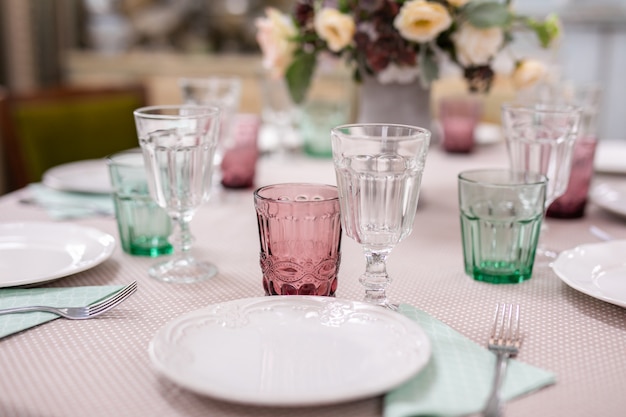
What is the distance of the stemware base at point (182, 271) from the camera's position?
885mm

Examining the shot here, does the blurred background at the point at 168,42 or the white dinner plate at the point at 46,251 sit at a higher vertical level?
the blurred background at the point at 168,42

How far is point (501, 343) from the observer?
2.24 ft

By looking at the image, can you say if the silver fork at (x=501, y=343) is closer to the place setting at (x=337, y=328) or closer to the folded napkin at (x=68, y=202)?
the place setting at (x=337, y=328)

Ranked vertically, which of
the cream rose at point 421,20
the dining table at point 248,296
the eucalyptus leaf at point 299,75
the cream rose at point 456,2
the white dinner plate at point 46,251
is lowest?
the dining table at point 248,296

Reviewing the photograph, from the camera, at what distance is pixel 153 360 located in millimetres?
592

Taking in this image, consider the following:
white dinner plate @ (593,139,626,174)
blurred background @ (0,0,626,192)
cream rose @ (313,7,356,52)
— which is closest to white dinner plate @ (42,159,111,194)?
cream rose @ (313,7,356,52)

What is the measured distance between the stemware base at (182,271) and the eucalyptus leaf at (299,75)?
1.68ft

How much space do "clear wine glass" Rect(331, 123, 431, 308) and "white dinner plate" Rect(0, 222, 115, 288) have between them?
35cm

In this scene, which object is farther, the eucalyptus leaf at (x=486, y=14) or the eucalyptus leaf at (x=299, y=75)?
the eucalyptus leaf at (x=299, y=75)

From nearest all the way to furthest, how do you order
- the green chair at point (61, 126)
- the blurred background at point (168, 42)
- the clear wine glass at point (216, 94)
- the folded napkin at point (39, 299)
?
the folded napkin at point (39, 299) → the clear wine glass at point (216, 94) → the green chair at point (61, 126) → the blurred background at point (168, 42)

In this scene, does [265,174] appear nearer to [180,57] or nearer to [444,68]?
[444,68]

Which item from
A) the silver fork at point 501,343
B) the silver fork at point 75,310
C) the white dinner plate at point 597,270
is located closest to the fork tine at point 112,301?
the silver fork at point 75,310

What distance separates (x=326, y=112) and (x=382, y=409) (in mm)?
1229

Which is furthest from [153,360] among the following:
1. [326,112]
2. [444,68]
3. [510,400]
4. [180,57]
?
[180,57]
